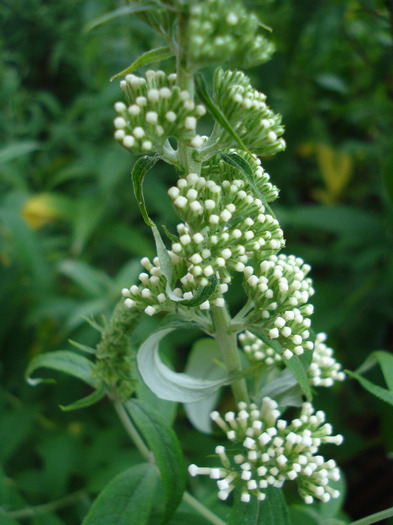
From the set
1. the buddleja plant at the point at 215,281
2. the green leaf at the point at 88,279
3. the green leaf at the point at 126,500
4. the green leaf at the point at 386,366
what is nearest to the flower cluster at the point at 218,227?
the buddleja plant at the point at 215,281

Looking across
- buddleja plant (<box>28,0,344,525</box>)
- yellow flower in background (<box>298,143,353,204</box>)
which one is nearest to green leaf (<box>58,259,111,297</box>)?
buddleja plant (<box>28,0,344,525</box>)

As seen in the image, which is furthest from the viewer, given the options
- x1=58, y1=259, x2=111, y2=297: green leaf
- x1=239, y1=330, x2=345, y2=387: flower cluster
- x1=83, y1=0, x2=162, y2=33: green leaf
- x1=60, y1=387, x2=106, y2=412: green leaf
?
x1=58, y1=259, x2=111, y2=297: green leaf

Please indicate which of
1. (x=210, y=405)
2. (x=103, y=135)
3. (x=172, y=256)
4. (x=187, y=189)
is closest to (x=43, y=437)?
(x=210, y=405)

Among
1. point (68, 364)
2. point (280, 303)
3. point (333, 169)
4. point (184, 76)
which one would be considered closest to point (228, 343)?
point (280, 303)

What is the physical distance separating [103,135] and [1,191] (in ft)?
3.60

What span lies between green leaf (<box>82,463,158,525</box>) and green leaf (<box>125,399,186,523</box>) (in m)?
0.11

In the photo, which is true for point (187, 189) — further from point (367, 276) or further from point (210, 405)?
point (367, 276)

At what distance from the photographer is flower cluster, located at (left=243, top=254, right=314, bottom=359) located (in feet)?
4.31

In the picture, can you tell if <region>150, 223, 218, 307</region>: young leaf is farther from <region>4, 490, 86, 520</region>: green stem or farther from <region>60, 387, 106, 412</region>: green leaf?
<region>4, 490, 86, 520</region>: green stem

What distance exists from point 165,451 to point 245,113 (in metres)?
1.05

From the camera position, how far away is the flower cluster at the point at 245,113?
1.17m

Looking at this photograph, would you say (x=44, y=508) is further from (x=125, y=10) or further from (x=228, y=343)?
(x=125, y=10)

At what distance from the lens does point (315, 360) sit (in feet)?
Answer: 5.25

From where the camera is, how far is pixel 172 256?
134 cm
